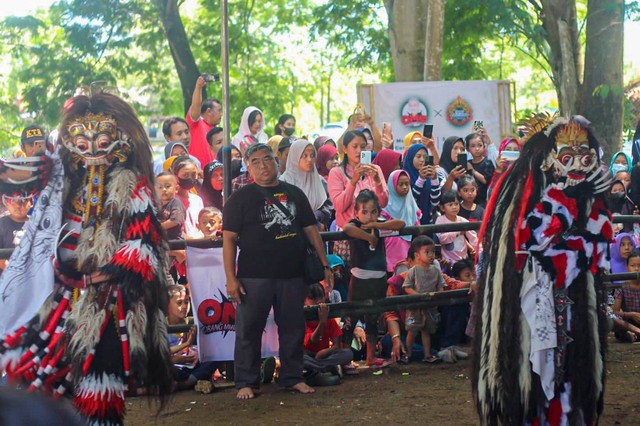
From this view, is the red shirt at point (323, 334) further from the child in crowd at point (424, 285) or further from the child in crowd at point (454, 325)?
the child in crowd at point (454, 325)

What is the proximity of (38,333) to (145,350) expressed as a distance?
576 millimetres

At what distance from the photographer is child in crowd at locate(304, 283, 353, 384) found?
7848 mm

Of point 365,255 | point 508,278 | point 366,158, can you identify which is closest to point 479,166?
point 366,158

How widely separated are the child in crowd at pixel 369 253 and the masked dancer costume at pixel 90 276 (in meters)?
2.79

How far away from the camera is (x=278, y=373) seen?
7.90m

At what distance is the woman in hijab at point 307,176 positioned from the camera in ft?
29.1

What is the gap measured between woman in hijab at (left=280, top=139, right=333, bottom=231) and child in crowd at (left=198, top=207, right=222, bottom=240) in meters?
0.95

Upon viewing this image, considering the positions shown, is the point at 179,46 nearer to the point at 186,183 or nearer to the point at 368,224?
the point at 186,183

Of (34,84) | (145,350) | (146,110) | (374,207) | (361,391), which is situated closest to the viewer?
(145,350)

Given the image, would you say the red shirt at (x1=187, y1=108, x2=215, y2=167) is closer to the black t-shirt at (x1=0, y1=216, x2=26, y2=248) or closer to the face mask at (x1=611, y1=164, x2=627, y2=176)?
→ the black t-shirt at (x1=0, y1=216, x2=26, y2=248)

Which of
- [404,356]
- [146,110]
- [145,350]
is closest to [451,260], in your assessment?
[404,356]

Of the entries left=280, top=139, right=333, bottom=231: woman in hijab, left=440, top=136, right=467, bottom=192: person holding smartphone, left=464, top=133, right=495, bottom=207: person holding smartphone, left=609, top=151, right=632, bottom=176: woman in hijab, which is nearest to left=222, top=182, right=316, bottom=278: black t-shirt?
left=280, top=139, right=333, bottom=231: woman in hijab

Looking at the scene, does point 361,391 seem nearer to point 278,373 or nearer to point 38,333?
point 278,373

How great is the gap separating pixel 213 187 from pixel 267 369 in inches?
73.8
